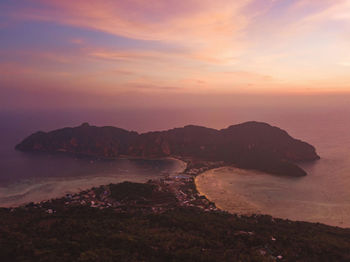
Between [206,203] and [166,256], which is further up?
[166,256]

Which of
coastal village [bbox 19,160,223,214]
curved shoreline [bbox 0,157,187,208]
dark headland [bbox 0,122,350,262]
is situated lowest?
curved shoreline [bbox 0,157,187,208]

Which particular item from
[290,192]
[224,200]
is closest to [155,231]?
[224,200]

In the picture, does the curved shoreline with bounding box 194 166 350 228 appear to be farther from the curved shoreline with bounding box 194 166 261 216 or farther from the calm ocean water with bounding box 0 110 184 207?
the calm ocean water with bounding box 0 110 184 207

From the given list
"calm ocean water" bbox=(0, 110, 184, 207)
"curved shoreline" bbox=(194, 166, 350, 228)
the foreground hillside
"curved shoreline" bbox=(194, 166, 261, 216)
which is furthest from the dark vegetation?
"calm ocean water" bbox=(0, 110, 184, 207)

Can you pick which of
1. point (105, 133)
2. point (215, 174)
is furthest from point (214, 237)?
point (105, 133)

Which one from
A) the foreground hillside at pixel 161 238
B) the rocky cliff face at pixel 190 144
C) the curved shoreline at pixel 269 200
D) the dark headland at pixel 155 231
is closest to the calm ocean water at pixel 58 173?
the dark headland at pixel 155 231

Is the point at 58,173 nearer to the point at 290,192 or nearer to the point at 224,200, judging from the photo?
the point at 224,200

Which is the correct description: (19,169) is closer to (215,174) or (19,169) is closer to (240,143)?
(215,174)
